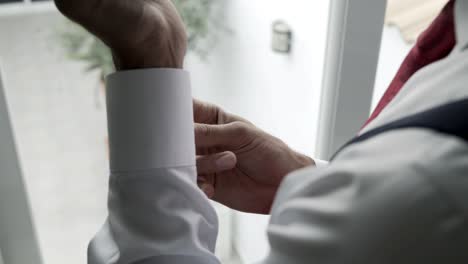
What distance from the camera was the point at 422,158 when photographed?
28cm

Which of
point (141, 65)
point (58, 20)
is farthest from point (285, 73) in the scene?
point (141, 65)

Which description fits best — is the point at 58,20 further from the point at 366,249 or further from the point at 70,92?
the point at 366,249

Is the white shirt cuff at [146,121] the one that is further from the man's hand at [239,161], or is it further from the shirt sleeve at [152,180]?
the man's hand at [239,161]

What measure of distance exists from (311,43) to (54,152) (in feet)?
3.09

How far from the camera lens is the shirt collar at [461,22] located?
36cm

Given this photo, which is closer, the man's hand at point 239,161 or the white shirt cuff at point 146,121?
the white shirt cuff at point 146,121

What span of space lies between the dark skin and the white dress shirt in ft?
0.51

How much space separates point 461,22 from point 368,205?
0.21 meters

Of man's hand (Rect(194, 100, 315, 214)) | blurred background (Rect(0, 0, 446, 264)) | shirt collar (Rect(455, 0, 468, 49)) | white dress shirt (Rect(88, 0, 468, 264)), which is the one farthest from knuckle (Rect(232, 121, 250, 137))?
blurred background (Rect(0, 0, 446, 264))

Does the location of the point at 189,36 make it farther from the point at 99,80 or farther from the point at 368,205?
the point at 368,205

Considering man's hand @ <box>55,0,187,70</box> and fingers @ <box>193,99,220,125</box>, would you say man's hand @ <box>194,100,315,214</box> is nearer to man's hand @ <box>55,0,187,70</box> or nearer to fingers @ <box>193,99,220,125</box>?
fingers @ <box>193,99,220,125</box>

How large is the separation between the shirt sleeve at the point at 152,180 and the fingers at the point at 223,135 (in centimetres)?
12

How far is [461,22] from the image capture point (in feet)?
1.26

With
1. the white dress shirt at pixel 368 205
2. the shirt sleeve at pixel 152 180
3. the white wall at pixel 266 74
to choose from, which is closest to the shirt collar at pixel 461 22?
the white dress shirt at pixel 368 205
